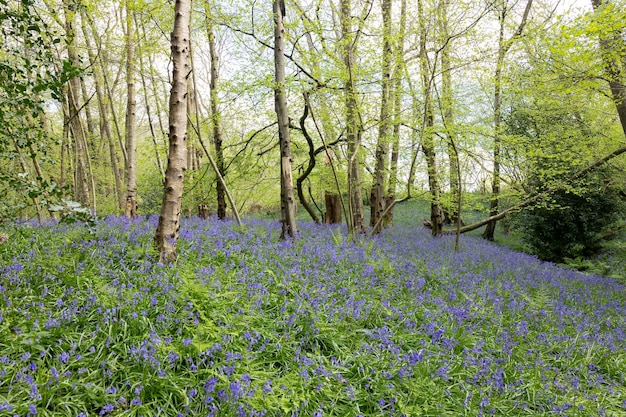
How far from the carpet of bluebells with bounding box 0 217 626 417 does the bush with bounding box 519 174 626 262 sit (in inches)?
321

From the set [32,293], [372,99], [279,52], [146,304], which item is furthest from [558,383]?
[372,99]

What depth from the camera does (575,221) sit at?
12969mm

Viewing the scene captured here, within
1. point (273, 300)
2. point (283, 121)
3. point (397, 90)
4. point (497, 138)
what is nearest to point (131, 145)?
point (283, 121)

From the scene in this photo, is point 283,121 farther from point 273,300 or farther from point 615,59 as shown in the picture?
point 615,59

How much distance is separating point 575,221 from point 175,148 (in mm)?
13822

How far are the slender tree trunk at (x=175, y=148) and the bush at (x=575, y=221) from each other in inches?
484

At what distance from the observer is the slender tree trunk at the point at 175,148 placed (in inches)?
183

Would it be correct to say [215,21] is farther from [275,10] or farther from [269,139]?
[269,139]

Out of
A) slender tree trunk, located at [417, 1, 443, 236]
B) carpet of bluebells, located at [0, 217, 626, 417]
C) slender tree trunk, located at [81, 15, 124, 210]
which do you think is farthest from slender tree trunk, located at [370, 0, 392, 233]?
slender tree trunk, located at [81, 15, 124, 210]

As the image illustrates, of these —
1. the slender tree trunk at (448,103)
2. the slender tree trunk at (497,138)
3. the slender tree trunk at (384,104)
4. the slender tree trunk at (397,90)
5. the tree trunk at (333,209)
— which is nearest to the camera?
the slender tree trunk at (448,103)

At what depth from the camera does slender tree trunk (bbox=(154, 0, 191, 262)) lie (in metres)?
4.66

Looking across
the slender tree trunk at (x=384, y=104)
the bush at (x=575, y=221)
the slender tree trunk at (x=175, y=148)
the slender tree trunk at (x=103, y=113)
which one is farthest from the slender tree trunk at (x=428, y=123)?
the slender tree trunk at (x=103, y=113)

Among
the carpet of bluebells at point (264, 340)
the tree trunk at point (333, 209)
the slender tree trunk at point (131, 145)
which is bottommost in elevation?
the carpet of bluebells at point (264, 340)

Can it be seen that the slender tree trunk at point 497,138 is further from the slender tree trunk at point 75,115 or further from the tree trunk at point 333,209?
the slender tree trunk at point 75,115
